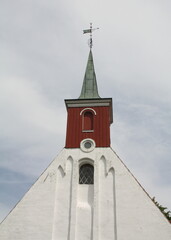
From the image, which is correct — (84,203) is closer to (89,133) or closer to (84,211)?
(84,211)

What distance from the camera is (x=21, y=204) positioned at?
48.4 ft

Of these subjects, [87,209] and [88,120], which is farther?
[88,120]

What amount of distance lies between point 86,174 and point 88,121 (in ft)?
12.5

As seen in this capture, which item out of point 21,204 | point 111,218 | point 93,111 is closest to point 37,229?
point 21,204

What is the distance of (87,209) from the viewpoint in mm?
14641

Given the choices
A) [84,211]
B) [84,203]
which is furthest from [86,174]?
[84,211]

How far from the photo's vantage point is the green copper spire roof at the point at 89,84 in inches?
780

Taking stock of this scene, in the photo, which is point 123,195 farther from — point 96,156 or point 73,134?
point 73,134

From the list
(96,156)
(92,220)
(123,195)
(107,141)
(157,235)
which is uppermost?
(107,141)

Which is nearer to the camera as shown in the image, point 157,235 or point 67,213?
point 157,235

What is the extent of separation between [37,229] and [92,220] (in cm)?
283

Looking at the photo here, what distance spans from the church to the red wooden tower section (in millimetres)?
87

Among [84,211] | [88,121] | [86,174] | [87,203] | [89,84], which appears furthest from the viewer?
[89,84]

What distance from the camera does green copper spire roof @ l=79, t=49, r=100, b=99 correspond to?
19812mm
